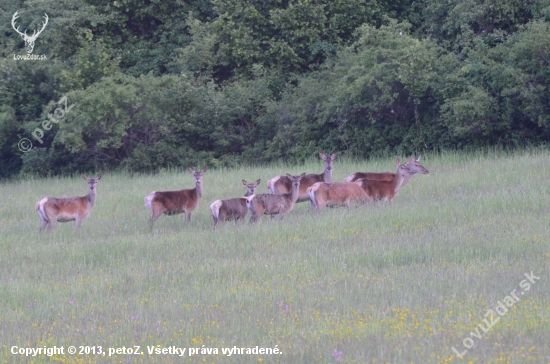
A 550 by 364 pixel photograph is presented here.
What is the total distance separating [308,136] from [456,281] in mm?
18226

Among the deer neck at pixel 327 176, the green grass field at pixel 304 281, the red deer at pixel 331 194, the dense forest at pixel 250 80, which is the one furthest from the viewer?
the dense forest at pixel 250 80

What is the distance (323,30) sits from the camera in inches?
1134

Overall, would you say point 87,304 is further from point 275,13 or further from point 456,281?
point 275,13

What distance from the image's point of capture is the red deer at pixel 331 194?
618 inches

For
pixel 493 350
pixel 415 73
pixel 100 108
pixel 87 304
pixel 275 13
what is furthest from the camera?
pixel 275 13

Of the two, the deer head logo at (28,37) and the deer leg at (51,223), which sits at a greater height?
the deer head logo at (28,37)

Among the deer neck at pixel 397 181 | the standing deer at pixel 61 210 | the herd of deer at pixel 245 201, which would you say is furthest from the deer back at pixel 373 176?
the standing deer at pixel 61 210

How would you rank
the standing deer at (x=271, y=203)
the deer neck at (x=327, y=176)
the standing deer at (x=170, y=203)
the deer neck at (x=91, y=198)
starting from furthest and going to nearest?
the deer neck at (x=327, y=176)
the deer neck at (x=91, y=198)
the standing deer at (x=170, y=203)
the standing deer at (x=271, y=203)

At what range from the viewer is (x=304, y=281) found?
9.91m

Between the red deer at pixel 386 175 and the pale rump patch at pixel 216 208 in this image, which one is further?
the red deer at pixel 386 175

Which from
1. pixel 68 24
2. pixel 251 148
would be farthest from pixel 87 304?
pixel 68 24

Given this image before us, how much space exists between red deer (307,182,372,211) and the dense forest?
7742 mm

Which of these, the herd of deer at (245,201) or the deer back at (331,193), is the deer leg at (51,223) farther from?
the deer back at (331,193)

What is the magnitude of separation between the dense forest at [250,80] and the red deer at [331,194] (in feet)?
25.4
